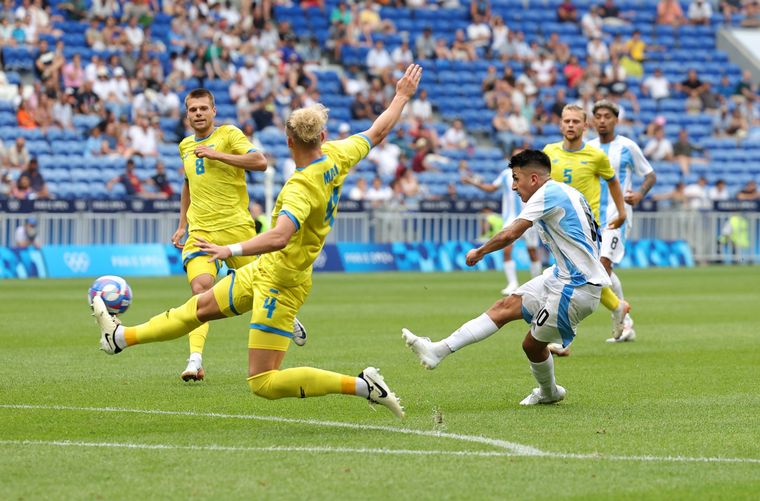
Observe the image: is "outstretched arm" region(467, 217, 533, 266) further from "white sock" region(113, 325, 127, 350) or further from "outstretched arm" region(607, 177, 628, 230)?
"outstretched arm" region(607, 177, 628, 230)

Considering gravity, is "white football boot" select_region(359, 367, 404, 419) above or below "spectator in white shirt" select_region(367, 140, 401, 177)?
above

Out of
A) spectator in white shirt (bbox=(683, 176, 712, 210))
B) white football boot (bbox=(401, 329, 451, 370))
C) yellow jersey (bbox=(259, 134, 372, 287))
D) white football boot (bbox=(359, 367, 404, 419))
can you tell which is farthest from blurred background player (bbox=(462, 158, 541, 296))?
white football boot (bbox=(359, 367, 404, 419))

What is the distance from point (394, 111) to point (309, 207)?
125 cm

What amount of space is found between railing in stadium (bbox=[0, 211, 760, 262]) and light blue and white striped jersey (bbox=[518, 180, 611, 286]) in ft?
68.4

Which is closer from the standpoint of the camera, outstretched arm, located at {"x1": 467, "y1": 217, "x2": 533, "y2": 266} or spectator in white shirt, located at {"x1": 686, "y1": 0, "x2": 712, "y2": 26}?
outstretched arm, located at {"x1": 467, "y1": 217, "x2": 533, "y2": 266}

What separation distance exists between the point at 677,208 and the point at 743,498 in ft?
98.4

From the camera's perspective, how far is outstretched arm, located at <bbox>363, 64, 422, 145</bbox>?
9414mm

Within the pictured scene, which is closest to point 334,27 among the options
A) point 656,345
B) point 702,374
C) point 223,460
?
point 656,345

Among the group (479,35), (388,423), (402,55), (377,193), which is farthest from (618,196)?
(479,35)

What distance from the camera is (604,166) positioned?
14516 mm

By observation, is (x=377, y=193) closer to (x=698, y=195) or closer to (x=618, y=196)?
(x=698, y=195)

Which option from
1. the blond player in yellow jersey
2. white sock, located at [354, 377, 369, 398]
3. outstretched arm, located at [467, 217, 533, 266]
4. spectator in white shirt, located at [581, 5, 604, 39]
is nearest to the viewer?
white sock, located at [354, 377, 369, 398]

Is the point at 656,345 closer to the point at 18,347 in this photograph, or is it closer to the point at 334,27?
the point at 18,347

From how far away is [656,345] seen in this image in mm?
15141
